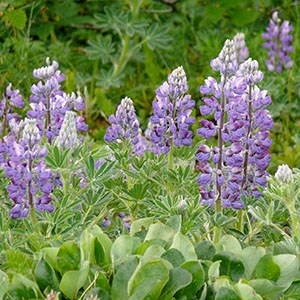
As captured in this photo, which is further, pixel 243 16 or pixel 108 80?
pixel 243 16

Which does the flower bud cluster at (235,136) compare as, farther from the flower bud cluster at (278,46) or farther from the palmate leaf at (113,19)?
the flower bud cluster at (278,46)

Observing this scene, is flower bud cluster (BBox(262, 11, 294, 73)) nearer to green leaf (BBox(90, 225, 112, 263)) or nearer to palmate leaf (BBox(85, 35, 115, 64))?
palmate leaf (BBox(85, 35, 115, 64))

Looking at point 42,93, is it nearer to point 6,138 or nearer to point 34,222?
point 6,138

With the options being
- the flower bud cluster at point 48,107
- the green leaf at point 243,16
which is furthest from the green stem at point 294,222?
the green leaf at point 243,16

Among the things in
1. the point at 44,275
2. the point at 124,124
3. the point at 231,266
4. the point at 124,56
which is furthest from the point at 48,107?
the point at 124,56

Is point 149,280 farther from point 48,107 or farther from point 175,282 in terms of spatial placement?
point 48,107

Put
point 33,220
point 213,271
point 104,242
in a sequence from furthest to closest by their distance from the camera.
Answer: point 33,220
point 104,242
point 213,271

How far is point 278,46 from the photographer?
5.16 m

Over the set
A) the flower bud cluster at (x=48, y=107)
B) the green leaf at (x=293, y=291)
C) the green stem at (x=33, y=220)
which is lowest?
the green leaf at (x=293, y=291)

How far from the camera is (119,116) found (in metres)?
2.87

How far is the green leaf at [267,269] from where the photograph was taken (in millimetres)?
2234

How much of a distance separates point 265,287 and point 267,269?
79mm

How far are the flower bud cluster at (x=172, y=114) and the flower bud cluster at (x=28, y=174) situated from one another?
0.43m

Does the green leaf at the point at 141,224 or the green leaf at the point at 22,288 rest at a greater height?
the green leaf at the point at 141,224
